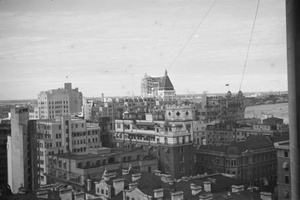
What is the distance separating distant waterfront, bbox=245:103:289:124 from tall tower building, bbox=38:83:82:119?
12.7m

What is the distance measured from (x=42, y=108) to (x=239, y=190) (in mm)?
23654

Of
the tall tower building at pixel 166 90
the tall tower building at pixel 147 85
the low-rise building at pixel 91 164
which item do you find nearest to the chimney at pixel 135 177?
the low-rise building at pixel 91 164

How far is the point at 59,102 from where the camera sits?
30.2 meters

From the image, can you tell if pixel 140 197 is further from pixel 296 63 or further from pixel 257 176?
pixel 257 176

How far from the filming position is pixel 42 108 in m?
29.6

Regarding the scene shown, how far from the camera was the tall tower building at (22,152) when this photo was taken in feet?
42.2

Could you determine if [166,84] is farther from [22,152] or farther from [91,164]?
[91,164]

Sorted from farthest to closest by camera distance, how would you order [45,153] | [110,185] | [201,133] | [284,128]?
[201,133]
[284,128]
[45,153]
[110,185]

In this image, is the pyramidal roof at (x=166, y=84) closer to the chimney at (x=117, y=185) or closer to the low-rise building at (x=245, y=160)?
the low-rise building at (x=245, y=160)

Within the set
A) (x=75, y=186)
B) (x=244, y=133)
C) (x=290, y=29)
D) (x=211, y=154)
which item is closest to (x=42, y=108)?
(x=244, y=133)

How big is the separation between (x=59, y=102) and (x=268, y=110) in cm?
1498

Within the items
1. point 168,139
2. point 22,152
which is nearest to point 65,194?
point 22,152

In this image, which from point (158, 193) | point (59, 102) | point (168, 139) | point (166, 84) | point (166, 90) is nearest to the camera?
point (158, 193)

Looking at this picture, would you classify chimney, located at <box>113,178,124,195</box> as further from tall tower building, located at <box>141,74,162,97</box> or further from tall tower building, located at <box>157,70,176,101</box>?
tall tower building, located at <box>141,74,162,97</box>
